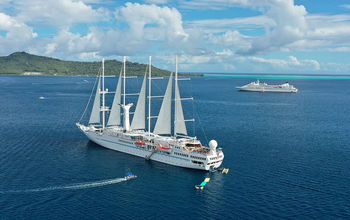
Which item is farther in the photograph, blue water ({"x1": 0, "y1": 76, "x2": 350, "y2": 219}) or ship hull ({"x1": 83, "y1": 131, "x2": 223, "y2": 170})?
ship hull ({"x1": 83, "y1": 131, "x2": 223, "y2": 170})

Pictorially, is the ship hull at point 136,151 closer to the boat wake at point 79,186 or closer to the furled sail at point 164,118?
the furled sail at point 164,118

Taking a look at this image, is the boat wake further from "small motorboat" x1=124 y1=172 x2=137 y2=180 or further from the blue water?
"small motorboat" x1=124 y1=172 x2=137 y2=180

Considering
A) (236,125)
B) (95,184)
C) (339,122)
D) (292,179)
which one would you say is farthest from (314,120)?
(95,184)

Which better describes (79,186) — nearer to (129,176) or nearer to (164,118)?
(129,176)

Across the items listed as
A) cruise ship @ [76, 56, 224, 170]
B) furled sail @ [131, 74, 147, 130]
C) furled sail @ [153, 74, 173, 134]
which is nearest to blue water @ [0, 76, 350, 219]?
cruise ship @ [76, 56, 224, 170]

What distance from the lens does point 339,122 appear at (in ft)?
344

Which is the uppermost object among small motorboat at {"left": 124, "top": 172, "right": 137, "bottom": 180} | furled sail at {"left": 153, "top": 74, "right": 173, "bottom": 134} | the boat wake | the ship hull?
furled sail at {"left": 153, "top": 74, "right": 173, "bottom": 134}

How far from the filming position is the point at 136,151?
6619cm

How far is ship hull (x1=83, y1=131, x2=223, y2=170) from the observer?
193 feet

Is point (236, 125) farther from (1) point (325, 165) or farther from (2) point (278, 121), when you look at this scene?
(1) point (325, 165)

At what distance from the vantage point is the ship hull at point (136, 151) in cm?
5897

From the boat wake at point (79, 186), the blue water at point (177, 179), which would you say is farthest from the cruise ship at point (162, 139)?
the boat wake at point (79, 186)

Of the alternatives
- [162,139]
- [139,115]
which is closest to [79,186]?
[162,139]

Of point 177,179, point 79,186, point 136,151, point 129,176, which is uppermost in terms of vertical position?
point 136,151
